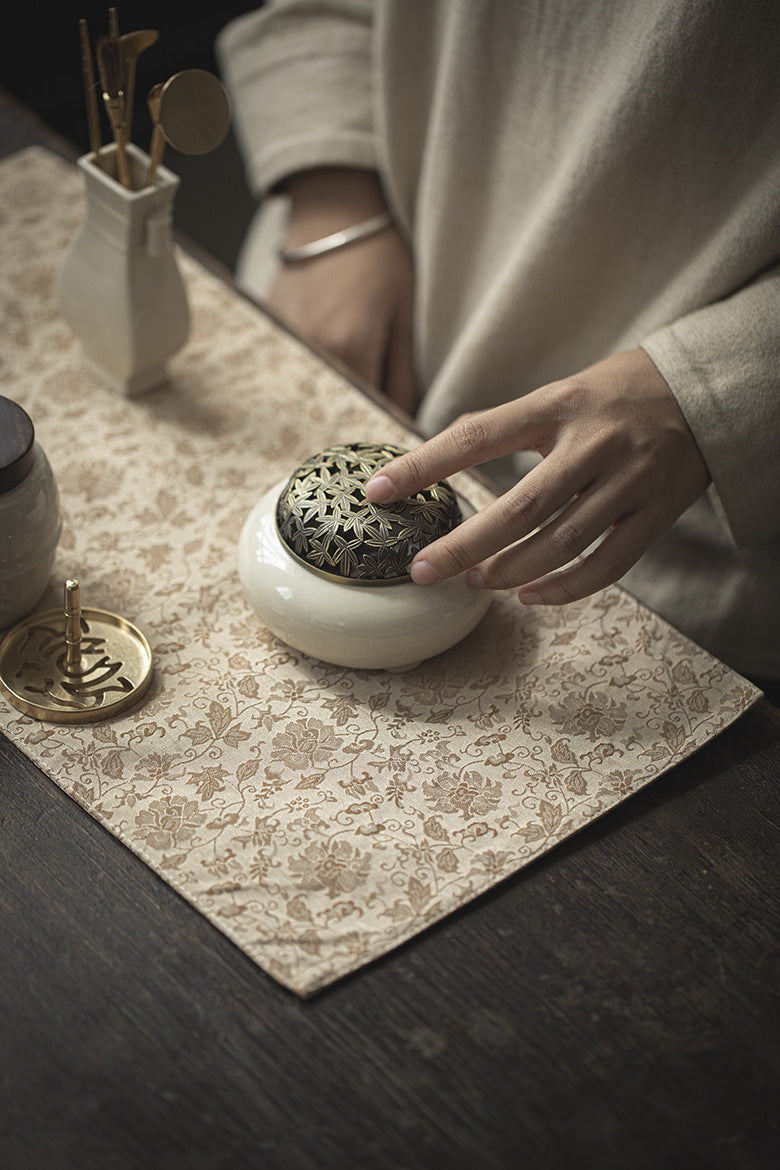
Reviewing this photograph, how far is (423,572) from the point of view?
0.57 metres

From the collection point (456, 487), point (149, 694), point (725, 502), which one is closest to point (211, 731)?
point (149, 694)

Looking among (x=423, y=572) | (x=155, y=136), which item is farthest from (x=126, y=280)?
(x=423, y=572)

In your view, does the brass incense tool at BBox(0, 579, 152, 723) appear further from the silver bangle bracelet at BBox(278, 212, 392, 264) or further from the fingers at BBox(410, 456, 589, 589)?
the silver bangle bracelet at BBox(278, 212, 392, 264)

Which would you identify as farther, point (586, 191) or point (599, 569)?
point (586, 191)

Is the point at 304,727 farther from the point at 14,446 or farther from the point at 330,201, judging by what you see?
the point at 330,201

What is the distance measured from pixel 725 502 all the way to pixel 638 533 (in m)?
0.10

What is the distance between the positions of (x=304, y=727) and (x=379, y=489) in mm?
153

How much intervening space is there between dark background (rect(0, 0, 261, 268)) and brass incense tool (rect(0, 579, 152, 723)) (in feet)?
4.55

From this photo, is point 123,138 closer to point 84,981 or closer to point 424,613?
Answer: point 424,613

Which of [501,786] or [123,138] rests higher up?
[123,138]

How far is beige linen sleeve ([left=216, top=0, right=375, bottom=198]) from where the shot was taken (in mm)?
966

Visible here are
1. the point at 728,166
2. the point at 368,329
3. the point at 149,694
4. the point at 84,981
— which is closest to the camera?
the point at 84,981

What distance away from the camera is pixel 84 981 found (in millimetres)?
478

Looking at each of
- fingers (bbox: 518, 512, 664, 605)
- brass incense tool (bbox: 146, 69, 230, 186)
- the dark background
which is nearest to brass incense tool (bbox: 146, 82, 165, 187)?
brass incense tool (bbox: 146, 69, 230, 186)
